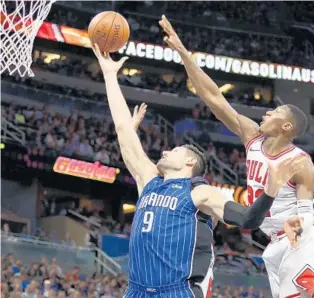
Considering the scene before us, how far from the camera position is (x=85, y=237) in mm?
20094

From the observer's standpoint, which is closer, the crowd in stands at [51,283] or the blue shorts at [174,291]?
the blue shorts at [174,291]

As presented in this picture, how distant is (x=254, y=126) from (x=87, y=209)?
16368mm

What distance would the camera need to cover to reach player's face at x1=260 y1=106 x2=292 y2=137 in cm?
543

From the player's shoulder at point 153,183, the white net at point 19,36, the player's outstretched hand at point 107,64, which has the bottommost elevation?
the player's shoulder at point 153,183

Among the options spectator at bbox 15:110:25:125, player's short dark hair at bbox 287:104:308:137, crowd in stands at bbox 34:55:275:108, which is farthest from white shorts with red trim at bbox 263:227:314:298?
crowd in stands at bbox 34:55:275:108

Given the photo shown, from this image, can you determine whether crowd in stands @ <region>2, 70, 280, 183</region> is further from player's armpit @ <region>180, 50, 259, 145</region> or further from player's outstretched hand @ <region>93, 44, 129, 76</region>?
player's outstretched hand @ <region>93, 44, 129, 76</region>

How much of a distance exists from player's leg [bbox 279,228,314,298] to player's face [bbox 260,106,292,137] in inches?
27.8

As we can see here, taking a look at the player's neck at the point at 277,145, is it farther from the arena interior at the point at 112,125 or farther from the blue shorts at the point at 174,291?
the arena interior at the point at 112,125

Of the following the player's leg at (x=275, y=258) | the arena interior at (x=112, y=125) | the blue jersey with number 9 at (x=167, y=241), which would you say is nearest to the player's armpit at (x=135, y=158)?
the blue jersey with number 9 at (x=167, y=241)

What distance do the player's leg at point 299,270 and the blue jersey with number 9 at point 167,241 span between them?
3.06 ft

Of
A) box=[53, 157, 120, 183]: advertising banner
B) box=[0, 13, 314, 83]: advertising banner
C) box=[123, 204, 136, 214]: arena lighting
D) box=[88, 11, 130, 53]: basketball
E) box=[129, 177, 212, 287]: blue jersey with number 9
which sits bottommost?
box=[123, 204, 136, 214]: arena lighting

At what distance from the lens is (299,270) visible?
17.2 feet

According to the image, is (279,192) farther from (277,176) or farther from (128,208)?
(128,208)

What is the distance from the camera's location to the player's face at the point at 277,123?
5434 mm
